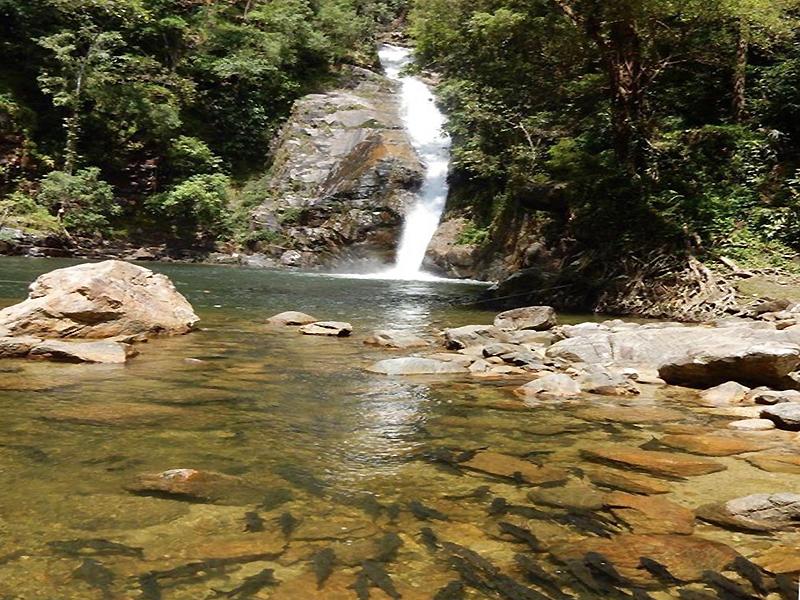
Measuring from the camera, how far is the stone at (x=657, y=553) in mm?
2566

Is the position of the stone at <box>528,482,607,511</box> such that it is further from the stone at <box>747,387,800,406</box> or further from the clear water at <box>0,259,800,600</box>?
the stone at <box>747,387,800,406</box>

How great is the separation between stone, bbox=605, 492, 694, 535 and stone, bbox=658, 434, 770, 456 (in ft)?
3.51

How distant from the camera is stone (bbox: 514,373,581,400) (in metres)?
5.77

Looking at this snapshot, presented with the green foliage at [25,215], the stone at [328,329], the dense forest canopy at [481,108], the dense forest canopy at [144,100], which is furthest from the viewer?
the dense forest canopy at [144,100]

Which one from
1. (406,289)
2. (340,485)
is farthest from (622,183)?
(340,485)

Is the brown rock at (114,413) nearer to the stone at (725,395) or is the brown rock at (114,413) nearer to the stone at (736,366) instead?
the stone at (725,395)

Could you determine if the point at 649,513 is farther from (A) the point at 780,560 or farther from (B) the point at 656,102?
(B) the point at 656,102

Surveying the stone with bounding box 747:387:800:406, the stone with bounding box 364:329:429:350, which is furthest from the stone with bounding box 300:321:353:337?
Answer: the stone with bounding box 747:387:800:406

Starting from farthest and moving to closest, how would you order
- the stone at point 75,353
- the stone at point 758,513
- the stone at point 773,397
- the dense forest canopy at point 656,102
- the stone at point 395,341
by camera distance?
the dense forest canopy at point 656,102, the stone at point 395,341, the stone at point 75,353, the stone at point 773,397, the stone at point 758,513

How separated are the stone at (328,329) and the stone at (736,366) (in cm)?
430

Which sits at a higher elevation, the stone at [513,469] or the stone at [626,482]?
the stone at [626,482]

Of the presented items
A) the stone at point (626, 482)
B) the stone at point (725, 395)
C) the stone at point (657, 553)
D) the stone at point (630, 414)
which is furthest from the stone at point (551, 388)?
the stone at point (657, 553)

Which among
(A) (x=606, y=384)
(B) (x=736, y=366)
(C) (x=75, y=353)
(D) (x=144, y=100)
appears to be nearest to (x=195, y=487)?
(C) (x=75, y=353)

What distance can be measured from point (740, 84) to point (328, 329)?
11.4 metres
